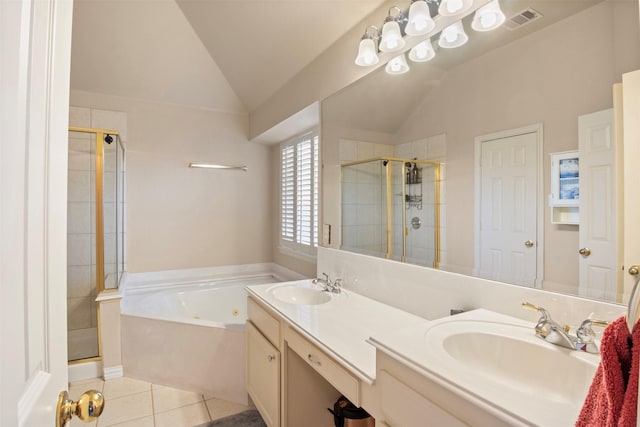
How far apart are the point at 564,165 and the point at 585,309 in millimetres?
446

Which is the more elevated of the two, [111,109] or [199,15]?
[199,15]

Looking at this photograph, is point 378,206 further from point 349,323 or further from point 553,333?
point 553,333

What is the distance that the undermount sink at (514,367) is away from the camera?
66 centimetres

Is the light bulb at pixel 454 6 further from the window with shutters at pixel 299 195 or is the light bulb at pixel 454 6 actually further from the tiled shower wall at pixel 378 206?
the window with shutters at pixel 299 195

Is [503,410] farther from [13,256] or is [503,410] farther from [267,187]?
[267,187]

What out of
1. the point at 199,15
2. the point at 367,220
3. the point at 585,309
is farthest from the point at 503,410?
the point at 199,15

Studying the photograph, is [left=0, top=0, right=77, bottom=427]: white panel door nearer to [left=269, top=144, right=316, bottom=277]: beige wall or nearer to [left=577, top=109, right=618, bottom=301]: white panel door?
[left=577, top=109, right=618, bottom=301]: white panel door

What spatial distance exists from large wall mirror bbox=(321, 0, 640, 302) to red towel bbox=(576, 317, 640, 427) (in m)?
0.66

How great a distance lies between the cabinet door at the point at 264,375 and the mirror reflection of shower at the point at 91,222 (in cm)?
148

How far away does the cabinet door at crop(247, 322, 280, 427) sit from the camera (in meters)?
1.59

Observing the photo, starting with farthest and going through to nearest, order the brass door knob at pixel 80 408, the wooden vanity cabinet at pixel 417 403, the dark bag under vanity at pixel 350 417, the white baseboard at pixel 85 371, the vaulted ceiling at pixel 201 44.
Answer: the white baseboard at pixel 85 371 → the vaulted ceiling at pixel 201 44 → the dark bag under vanity at pixel 350 417 → the wooden vanity cabinet at pixel 417 403 → the brass door knob at pixel 80 408

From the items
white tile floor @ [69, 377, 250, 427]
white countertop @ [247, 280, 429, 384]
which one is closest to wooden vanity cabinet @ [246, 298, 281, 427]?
white countertop @ [247, 280, 429, 384]

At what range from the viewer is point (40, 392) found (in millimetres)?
491

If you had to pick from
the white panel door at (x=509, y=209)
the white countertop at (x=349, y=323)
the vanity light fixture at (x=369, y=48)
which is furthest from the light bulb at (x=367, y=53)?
the white countertop at (x=349, y=323)
